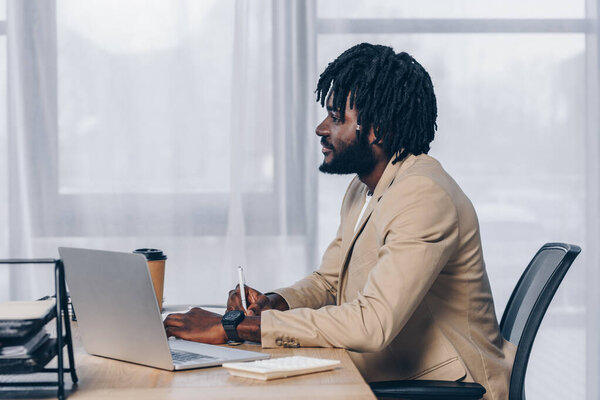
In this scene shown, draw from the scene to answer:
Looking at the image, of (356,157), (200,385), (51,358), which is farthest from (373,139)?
(51,358)

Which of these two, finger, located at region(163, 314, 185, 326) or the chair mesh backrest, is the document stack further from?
the chair mesh backrest

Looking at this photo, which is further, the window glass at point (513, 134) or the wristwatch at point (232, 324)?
the window glass at point (513, 134)

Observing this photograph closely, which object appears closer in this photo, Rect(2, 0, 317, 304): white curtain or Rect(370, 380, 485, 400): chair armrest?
Rect(370, 380, 485, 400): chair armrest

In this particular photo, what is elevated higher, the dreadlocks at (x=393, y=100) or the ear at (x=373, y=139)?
the dreadlocks at (x=393, y=100)

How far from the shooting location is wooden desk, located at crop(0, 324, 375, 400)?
1069 mm

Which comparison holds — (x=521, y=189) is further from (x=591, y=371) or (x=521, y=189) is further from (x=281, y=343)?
(x=281, y=343)

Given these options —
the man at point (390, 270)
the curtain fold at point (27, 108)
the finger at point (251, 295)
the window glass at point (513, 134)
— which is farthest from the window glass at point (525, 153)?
the curtain fold at point (27, 108)

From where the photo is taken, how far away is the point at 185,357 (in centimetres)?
128

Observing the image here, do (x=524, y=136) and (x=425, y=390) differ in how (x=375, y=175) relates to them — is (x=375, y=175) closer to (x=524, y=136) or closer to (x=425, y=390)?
(x=425, y=390)

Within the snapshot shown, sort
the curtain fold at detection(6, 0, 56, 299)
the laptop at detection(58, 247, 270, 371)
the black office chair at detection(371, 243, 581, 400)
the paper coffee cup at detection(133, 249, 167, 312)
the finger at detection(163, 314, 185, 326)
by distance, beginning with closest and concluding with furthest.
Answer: the laptop at detection(58, 247, 270, 371) < the black office chair at detection(371, 243, 581, 400) < the finger at detection(163, 314, 185, 326) < the paper coffee cup at detection(133, 249, 167, 312) < the curtain fold at detection(6, 0, 56, 299)

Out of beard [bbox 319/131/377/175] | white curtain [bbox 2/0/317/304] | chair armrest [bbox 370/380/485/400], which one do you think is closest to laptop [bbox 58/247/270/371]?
chair armrest [bbox 370/380/485/400]

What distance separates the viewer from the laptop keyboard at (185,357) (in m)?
1.25

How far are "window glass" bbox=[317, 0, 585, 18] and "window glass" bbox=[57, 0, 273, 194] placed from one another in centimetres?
47

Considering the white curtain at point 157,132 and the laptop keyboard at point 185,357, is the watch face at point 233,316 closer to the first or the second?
the laptop keyboard at point 185,357
